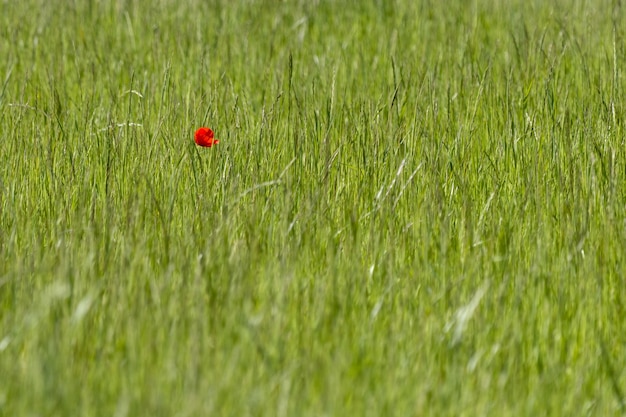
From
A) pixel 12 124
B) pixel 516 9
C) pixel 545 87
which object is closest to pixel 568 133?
pixel 545 87

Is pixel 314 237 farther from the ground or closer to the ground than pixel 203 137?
closer to the ground

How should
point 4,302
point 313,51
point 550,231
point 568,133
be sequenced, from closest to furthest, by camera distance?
1. point 4,302
2. point 550,231
3. point 568,133
4. point 313,51

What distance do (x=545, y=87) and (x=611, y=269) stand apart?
120cm

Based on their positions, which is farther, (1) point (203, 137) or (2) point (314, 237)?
A: (1) point (203, 137)

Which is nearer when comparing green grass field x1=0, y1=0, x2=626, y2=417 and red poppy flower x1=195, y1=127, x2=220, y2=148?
green grass field x1=0, y1=0, x2=626, y2=417

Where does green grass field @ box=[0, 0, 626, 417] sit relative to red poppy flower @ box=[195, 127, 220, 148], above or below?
below

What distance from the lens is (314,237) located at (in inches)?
105

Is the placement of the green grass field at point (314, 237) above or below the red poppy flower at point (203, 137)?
below

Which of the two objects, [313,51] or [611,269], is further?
[313,51]

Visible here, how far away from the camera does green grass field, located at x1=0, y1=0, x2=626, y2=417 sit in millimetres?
1973

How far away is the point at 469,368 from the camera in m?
2.06

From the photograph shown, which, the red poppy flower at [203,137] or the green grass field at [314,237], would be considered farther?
the red poppy flower at [203,137]

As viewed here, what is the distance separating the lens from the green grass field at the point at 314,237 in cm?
197

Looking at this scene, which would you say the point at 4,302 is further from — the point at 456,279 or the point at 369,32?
the point at 369,32
